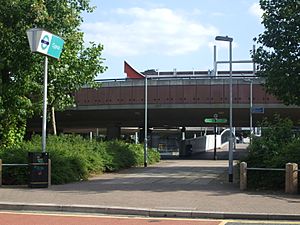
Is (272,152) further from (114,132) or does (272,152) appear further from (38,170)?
(114,132)

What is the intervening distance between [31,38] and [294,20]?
34.5ft

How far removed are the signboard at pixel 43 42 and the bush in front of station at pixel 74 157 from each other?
439cm

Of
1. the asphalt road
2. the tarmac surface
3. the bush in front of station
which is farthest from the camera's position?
the bush in front of station

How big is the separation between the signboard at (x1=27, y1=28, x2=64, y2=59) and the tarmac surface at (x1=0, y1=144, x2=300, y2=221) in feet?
16.4

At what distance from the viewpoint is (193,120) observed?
188 ft

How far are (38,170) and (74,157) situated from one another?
13.7 ft

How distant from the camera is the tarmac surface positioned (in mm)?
12258

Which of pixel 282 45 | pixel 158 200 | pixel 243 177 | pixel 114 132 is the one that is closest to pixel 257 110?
pixel 282 45

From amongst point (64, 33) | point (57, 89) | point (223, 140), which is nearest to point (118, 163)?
point (57, 89)

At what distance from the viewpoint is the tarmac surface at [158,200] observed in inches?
483

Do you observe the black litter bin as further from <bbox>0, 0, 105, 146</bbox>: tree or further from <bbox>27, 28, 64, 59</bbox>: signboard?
<bbox>0, 0, 105, 146</bbox>: tree

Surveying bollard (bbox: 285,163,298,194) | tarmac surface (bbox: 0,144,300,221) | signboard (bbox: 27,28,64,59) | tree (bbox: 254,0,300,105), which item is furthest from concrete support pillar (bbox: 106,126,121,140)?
bollard (bbox: 285,163,298,194)

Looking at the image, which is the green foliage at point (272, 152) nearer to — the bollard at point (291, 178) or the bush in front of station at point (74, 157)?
the bollard at point (291, 178)

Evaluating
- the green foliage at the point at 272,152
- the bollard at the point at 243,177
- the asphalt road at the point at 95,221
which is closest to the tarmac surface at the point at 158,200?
the bollard at the point at 243,177
